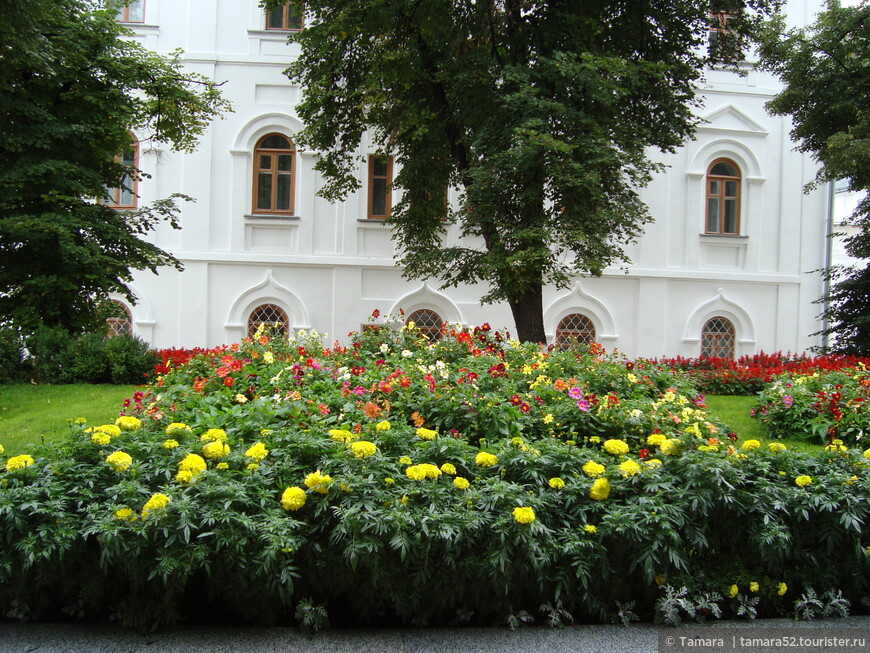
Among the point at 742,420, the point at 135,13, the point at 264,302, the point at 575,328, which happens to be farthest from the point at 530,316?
the point at 135,13

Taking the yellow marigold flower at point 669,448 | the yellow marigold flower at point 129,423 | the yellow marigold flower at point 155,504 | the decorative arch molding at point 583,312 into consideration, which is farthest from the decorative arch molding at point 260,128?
the yellow marigold flower at point 155,504

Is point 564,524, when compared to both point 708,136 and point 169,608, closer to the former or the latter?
point 169,608

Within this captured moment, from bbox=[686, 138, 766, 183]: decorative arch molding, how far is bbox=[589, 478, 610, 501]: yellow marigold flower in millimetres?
15018

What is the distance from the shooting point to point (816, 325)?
17562 millimetres

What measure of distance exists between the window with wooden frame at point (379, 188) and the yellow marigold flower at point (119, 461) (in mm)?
13020

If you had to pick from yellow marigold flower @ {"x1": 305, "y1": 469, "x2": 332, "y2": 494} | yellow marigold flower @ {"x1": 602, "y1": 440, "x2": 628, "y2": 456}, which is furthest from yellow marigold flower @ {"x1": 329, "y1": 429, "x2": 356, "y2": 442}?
yellow marigold flower @ {"x1": 602, "y1": 440, "x2": 628, "y2": 456}

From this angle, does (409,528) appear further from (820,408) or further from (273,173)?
(273,173)

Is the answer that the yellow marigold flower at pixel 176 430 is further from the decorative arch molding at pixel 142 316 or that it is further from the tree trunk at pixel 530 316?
the decorative arch molding at pixel 142 316

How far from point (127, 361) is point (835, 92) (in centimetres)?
1356

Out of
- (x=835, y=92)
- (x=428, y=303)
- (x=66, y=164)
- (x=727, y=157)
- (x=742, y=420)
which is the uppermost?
(x=835, y=92)

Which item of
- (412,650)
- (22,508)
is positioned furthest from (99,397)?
(412,650)

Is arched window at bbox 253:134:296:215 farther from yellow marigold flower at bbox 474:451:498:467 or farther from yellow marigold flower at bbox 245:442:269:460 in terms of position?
yellow marigold flower at bbox 474:451:498:467

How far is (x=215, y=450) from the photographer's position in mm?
3725

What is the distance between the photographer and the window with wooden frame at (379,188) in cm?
1634
